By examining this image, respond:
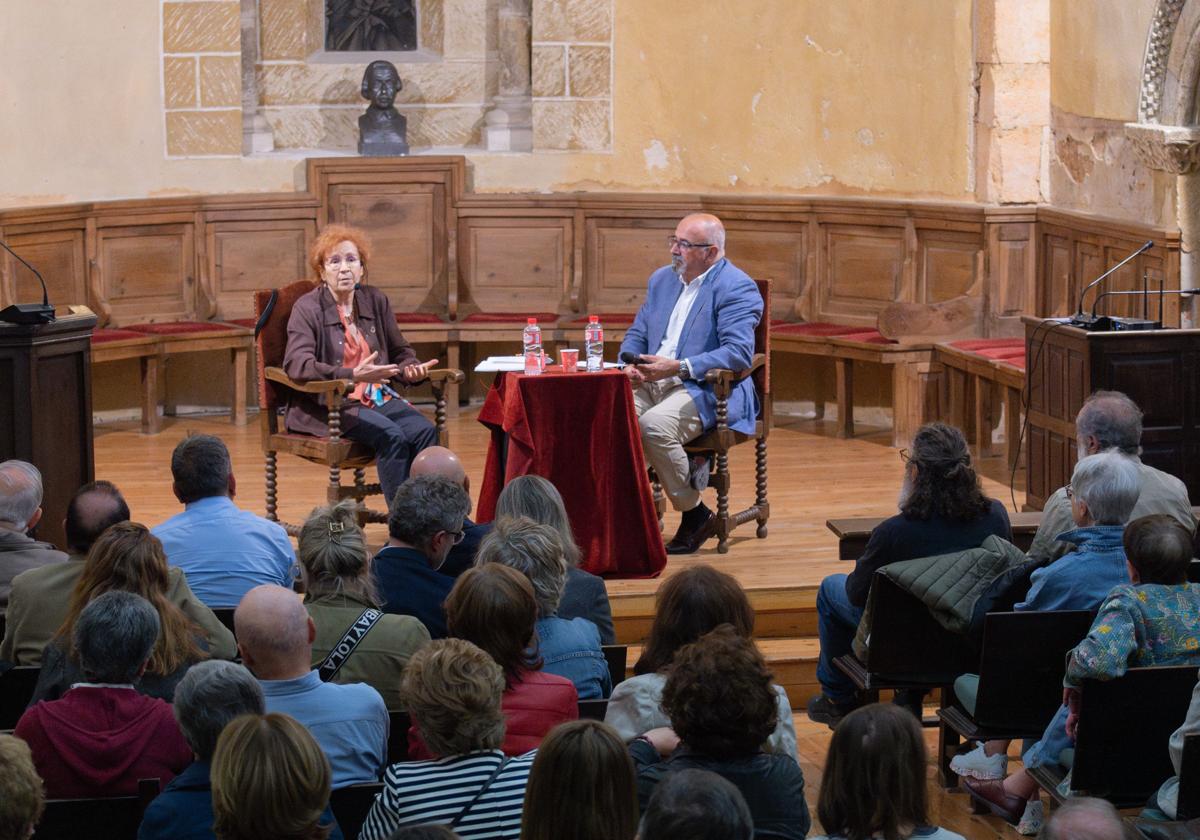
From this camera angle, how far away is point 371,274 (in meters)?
9.07

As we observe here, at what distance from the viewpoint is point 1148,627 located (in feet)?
11.7

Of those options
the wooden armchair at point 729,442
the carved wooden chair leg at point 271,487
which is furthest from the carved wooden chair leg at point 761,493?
the carved wooden chair leg at point 271,487

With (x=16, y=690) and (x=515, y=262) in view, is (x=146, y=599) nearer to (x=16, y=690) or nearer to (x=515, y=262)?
(x=16, y=690)

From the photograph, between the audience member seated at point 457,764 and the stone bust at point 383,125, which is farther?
the stone bust at point 383,125

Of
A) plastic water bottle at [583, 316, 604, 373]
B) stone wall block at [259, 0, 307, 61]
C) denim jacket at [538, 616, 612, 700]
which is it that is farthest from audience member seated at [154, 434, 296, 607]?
stone wall block at [259, 0, 307, 61]

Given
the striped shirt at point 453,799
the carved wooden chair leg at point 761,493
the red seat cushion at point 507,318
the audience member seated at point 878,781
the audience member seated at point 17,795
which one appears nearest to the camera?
the audience member seated at point 17,795

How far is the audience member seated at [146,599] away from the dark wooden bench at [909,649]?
1.65 metres

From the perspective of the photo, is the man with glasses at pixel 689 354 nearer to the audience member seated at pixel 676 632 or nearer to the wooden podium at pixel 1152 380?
the wooden podium at pixel 1152 380

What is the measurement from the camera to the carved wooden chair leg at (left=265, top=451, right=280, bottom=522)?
614 cm

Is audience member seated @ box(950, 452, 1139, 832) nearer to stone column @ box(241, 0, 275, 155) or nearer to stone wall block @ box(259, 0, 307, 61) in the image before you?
stone column @ box(241, 0, 275, 155)

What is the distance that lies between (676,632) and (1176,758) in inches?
39.1

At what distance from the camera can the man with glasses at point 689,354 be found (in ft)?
19.3

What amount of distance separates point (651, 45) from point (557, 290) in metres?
1.37

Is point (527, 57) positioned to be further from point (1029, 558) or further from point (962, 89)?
point (1029, 558)
